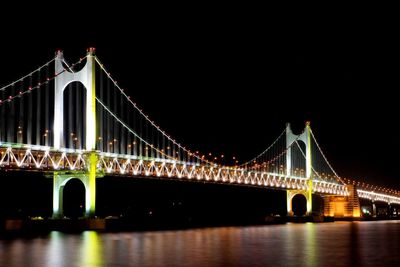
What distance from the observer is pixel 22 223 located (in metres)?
49.4

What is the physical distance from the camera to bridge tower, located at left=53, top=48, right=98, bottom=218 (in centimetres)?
4691

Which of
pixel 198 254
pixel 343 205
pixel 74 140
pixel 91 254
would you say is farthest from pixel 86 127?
pixel 343 205

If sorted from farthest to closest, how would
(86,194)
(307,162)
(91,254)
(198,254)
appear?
(307,162) < (86,194) < (198,254) < (91,254)

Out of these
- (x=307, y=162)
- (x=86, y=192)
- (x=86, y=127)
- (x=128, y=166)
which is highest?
(x=86, y=127)

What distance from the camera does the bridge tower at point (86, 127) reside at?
46.9 m

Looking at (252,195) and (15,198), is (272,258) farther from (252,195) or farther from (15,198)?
(252,195)

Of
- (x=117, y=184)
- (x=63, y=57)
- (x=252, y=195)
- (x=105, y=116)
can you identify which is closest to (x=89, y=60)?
(x=63, y=57)

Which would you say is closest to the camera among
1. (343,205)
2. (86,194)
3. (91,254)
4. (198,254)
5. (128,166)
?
(91,254)

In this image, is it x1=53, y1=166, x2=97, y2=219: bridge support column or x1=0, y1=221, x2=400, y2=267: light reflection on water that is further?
x1=53, y1=166, x2=97, y2=219: bridge support column

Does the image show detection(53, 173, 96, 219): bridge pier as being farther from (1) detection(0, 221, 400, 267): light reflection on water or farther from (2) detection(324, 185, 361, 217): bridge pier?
(2) detection(324, 185, 361, 217): bridge pier

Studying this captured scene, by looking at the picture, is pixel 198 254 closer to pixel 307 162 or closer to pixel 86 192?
A: pixel 86 192

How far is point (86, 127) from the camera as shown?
158 ft

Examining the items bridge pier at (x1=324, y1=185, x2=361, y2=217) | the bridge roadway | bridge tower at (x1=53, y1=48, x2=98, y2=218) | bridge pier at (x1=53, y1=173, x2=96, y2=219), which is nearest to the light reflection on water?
the bridge roadway

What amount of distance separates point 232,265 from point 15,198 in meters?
57.1
